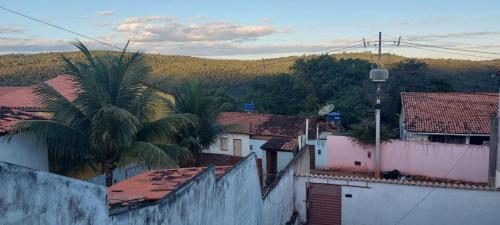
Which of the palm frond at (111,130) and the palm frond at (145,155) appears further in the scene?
the palm frond at (145,155)

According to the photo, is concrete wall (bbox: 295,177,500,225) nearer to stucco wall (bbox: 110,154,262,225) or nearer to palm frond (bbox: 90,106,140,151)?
stucco wall (bbox: 110,154,262,225)

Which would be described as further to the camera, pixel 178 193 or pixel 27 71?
pixel 27 71

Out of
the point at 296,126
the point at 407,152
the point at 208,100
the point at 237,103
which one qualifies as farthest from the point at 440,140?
the point at 237,103

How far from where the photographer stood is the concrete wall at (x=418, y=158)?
65.2 ft

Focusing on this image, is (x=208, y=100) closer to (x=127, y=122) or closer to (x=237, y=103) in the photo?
(x=127, y=122)

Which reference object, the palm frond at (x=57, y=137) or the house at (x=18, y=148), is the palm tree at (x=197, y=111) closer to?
the palm frond at (x=57, y=137)

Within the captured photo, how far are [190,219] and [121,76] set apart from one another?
16.6 ft

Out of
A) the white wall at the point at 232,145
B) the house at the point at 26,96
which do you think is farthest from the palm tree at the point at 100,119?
the white wall at the point at 232,145

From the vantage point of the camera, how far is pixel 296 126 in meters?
25.0

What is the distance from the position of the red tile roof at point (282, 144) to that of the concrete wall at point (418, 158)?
6.25 feet

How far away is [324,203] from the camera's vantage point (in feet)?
46.8

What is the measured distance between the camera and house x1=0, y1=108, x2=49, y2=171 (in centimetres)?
892

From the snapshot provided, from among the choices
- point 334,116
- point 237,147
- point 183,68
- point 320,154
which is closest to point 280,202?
point 320,154

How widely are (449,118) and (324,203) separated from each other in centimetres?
1139
